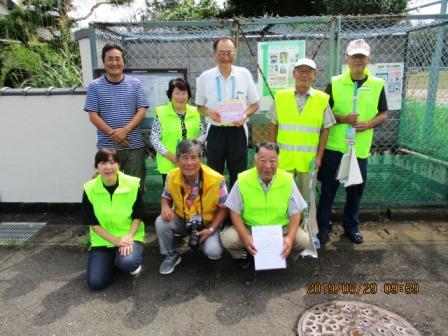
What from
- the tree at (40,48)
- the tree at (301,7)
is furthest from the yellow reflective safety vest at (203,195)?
the tree at (301,7)

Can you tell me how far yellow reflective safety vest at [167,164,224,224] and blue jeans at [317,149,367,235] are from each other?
1120mm

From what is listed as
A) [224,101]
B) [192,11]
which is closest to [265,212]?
[224,101]

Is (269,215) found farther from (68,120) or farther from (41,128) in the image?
(41,128)

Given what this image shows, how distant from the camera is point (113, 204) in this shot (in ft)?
11.0

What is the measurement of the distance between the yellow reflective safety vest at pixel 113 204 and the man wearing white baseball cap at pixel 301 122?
1462 mm

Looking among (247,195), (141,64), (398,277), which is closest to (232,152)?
(247,195)

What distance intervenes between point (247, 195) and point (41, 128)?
2.91 meters

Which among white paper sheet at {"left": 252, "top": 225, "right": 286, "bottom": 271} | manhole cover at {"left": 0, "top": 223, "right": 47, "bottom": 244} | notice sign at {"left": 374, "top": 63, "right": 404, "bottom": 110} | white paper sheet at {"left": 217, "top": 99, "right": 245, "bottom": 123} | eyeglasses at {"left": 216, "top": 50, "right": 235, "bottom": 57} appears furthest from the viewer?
notice sign at {"left": 374, "top": 63, "right": 404, "bottom": 110}

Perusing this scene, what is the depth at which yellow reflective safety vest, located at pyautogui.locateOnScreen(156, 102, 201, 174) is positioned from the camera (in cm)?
379

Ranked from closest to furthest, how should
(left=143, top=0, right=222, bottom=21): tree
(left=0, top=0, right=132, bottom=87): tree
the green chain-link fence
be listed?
the green chain-link fence < (left=0, top=0, right=132, bottom=87): tree < (left=143, top=0, right=222, bottom=21): tree

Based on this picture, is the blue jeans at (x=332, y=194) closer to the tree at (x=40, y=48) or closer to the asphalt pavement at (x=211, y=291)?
the asphalt pavement at (x=211, y=291)

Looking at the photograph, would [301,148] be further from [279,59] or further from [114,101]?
[114,101]

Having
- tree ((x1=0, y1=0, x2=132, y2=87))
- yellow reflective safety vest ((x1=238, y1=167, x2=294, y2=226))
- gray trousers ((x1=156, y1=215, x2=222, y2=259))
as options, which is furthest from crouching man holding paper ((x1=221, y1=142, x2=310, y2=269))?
tree ((x1=0, y1=0, x2=132, y2=87))

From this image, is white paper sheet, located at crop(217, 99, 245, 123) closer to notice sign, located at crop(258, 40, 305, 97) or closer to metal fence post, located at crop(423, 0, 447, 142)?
notice sign, located at crop(258, 40, 305, 97)
